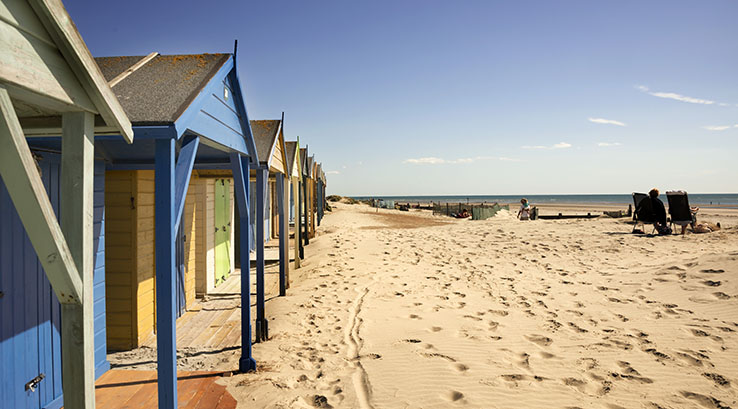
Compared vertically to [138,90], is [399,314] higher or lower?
lower

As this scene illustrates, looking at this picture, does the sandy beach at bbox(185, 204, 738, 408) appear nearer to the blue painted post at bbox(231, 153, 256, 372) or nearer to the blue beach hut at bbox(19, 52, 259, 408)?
the blue painted post at bbox(231, 153, 256, 372)

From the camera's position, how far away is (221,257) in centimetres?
908

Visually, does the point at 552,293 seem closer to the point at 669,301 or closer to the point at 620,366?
the point at 669,301

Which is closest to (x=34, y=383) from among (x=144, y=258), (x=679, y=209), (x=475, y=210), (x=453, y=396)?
(x=144, y=258)

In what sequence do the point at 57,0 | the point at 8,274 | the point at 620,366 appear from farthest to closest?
the point at 620,366 → the point at 8,274 → the point at 57,0

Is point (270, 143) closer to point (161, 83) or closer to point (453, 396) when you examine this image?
point (161, 83)

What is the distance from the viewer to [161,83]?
124 inches

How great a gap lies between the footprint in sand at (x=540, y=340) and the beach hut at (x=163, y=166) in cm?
385

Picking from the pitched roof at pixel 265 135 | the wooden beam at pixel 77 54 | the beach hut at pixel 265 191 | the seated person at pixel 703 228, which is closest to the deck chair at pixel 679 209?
the seated person at pixel 703 228

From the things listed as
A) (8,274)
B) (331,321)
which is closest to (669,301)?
(331,321)

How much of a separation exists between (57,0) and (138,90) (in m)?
1.69

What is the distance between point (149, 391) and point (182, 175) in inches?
110

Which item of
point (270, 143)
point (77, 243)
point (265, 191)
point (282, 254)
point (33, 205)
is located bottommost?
point (282, 254)

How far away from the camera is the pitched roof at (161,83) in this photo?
2676mm
